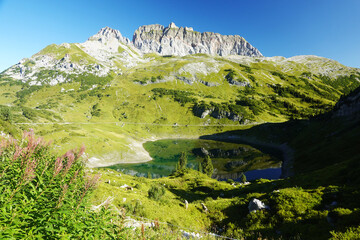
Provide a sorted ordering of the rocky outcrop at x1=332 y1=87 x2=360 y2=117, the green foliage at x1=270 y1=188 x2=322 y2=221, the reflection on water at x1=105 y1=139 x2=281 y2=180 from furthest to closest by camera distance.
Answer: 1. the reflection on water at x1=105 y1=139 x2=281 y2=180
2. the rocky outcrop at x1=332 y1=87 x2=360 y2=117
3. the green foliage at x1=270 y1=188 x2=322 y2=221

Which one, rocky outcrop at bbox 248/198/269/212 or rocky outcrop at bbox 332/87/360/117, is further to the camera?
rocky outcrop at bbox 332/87/360/117

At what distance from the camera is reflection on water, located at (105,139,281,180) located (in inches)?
4551

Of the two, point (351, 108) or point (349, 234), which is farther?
point (351, 108)

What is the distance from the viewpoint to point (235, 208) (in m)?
23.1

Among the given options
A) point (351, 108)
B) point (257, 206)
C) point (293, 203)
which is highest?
point (351, 108)

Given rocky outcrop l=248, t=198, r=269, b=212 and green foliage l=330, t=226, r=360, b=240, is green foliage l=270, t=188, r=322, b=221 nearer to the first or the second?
rocky outcrop l=248, t=198, r=269, b=212

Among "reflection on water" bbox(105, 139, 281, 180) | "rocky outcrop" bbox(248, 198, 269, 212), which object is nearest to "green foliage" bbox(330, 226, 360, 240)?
"rocky outcrop" bbox(248, 198, 269, 212)

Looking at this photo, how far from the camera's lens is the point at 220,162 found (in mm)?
141875

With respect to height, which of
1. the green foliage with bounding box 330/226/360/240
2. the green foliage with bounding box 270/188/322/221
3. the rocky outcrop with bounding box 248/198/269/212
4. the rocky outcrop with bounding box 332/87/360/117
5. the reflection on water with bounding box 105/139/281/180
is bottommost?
the reflection on water with bounding box 105/139/281/180

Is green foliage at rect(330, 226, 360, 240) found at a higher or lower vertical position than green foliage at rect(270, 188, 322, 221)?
higher

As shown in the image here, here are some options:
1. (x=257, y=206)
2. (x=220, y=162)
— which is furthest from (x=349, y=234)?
(x=220, y=162)

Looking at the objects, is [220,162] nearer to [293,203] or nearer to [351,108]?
[351,108]

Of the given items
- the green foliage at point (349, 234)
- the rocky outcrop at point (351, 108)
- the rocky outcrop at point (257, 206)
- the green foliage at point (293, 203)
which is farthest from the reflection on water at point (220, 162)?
the green foliage at point (349, 234)

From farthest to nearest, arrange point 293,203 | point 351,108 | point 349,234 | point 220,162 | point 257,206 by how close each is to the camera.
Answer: point 220,162, point 351,108, point 257,206, point 293,203, point 349,234
